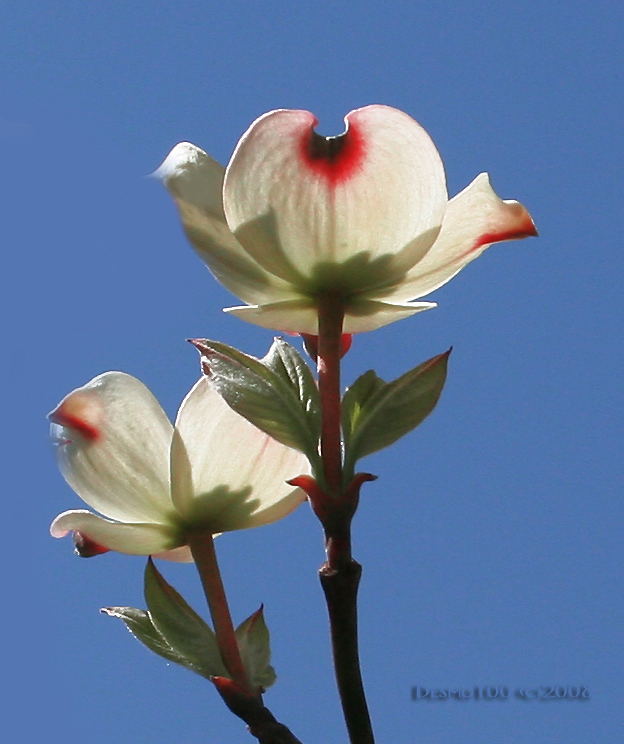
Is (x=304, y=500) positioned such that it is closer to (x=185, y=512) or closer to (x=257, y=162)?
(x=185, y=512)

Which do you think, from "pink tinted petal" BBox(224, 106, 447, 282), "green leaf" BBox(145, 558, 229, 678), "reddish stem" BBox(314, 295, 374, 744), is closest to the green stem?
"green leaf" BBox(145, 558, 229, 678)

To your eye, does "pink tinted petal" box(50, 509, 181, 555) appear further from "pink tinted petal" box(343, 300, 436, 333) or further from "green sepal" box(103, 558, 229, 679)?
"pink tinted petal" box(343, 300, 436, 333)

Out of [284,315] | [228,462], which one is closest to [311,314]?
[284,315]

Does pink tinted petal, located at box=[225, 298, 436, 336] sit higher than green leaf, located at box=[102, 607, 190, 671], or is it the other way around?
pink tinted petal, located at box=[225, 298, 436, 336]

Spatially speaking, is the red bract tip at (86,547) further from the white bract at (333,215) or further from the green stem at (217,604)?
the white bract at (333,215)

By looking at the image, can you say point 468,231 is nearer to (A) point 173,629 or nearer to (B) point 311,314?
(B) point 311,314
